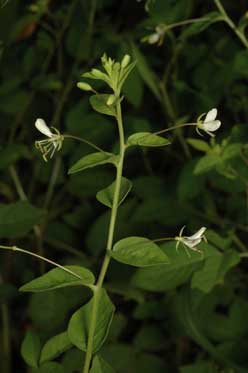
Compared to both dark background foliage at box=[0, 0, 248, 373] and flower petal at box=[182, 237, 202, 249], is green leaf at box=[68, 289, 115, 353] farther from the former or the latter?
dark background foliage at box=[0, 0, 248, 373]

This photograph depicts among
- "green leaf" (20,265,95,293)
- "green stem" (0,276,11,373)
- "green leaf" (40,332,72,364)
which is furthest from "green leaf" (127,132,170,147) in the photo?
"green stem" (0,276,11,373)

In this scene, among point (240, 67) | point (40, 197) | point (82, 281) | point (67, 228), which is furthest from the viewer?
point (40, 197)

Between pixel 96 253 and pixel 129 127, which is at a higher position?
pixel 129 127

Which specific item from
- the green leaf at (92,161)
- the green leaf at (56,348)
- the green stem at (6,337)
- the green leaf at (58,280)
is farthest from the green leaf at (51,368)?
the green stem at (6,337)

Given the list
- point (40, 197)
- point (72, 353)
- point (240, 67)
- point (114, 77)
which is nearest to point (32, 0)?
point (40, 197)

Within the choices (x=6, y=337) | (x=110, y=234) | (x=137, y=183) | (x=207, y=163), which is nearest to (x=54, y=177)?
(x=137, y=183)

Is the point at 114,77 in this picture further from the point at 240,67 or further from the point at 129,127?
the point at 129,127

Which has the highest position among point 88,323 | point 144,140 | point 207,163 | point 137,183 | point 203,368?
point 144,140

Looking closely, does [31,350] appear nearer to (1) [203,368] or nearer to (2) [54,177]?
(1) [203,368]
